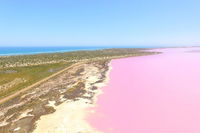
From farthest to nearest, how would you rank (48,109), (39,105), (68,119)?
(39,105), (48,109), (68,119)

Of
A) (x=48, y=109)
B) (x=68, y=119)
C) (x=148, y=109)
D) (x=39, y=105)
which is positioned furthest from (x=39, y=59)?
(x=148, y=109)

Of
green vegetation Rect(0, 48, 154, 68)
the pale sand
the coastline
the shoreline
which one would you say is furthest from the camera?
green vegetation Rect(0, 48, 154, 68)

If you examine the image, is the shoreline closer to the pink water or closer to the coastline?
the coastline

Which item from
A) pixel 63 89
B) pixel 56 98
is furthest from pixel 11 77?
pixel 56 98

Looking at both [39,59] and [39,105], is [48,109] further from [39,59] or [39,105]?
[39,59]

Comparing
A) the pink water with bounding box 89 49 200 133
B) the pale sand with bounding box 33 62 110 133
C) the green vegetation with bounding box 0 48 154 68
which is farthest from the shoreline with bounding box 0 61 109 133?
the green vegetation with bounding box 0 48 154 68

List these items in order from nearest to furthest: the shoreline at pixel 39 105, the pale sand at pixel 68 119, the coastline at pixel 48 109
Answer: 1. the pale sand at pixel 68 119
2. the coastline at pixel 48 109
3. the shoreline at pixel 39 105

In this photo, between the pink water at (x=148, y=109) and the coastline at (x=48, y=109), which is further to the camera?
the coastline at (x=48, y=109)

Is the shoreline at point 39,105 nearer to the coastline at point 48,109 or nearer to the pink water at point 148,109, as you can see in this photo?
the coastline at point 48,109

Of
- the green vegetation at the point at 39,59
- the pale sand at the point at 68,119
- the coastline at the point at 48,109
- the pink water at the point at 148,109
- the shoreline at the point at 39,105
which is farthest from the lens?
the green vegetation at the point at 39,59

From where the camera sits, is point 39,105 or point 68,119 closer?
point 68,119

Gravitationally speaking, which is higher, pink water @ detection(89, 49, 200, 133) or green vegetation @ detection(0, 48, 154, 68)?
green vegetation @ detection(0, 48, 154, 68)

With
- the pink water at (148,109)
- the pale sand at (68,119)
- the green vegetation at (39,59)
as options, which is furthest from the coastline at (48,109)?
the green vegetation at (39,59)
